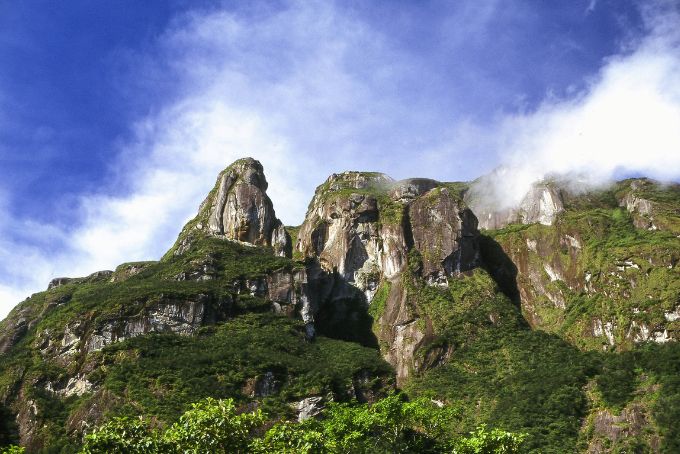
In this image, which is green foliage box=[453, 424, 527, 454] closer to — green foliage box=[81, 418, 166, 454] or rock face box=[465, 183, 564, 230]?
green foliage box=[81, 418, 166, 454]

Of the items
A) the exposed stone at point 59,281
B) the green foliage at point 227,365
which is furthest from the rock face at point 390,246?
the exposed stone at point 59,281

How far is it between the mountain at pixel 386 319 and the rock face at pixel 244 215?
0.37 m

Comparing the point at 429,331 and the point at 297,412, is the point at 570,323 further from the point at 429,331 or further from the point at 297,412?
the point at 297,412

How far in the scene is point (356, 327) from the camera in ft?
367

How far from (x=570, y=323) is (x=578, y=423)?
35.3m

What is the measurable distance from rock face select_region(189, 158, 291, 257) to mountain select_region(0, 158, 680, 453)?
0.37 m

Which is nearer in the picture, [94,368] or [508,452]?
[508,452]

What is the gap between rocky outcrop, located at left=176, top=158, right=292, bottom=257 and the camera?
419 ft

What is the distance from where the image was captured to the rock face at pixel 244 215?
12800 cm

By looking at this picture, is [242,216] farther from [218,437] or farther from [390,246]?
[218,437]

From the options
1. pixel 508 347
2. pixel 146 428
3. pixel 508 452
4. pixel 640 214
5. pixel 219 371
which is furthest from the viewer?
pixel 640 214

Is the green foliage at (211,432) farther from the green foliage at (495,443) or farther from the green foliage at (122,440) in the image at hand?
the green foliage at (495,443)

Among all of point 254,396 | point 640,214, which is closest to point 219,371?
point 254,396

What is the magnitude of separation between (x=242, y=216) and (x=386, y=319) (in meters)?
38.9
